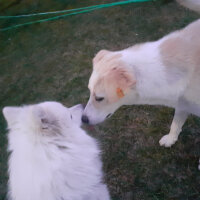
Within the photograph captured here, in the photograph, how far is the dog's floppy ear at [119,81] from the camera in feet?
6.41

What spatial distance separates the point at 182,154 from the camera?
9.30 ft

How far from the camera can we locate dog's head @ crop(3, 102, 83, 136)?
1680 millimetres

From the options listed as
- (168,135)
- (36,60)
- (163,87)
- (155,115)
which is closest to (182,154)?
(168,135)

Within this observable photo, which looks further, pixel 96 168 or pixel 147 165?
pixel 147 165

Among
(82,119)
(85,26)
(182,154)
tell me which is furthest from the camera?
(85,26)

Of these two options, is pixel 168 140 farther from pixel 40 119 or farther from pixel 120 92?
pixel 40 119

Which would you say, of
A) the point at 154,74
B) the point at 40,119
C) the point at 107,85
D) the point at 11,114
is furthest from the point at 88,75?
the point at 40,119

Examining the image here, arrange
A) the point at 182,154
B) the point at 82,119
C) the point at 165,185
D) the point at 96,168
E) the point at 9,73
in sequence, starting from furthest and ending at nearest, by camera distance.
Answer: the point at 9,73, the point at 182,154, the point at 165,185, the point at 82,119, the point at 96,168

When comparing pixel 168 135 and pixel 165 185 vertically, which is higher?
pixel 168 135

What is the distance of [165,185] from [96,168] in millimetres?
1077

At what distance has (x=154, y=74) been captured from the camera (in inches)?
79.0

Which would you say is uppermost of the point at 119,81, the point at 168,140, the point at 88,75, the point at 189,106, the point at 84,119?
the point at 119,81

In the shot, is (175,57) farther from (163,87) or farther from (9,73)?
(9,73)

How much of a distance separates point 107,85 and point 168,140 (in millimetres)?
1308
